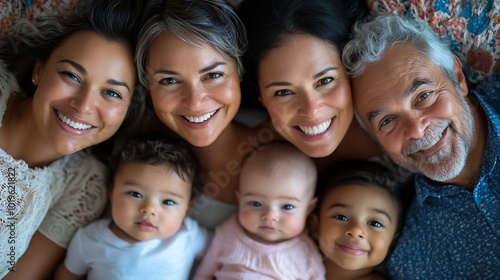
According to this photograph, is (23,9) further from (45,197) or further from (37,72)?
(45,197)

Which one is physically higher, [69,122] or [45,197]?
[69,122]

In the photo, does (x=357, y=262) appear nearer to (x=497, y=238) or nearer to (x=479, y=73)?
(x=497, y=238)

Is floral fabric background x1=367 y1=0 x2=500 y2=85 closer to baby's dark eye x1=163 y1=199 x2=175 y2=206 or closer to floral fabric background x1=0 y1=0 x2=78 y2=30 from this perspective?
baby's dark eye x1=163 y1=199 x2=175 y2=206

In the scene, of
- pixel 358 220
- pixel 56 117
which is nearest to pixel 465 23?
pixel 358 220

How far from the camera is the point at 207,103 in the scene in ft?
6.17

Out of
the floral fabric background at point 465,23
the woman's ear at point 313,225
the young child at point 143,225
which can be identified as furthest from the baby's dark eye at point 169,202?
the floral fabric background at point 465,23

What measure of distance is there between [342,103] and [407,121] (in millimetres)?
240

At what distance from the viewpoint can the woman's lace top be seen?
1937 millimetres

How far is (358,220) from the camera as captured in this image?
6.61ft

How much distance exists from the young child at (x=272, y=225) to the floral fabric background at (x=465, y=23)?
722 millimetres

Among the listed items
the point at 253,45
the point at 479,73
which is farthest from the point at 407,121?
the point at 253,45

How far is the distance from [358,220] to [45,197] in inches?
49.5

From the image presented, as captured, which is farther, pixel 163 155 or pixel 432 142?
pixel 163 155

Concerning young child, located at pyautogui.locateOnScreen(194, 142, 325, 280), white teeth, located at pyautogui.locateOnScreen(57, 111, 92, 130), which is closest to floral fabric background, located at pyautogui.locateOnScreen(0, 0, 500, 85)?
white teeth, located at pyautogui.locateOnScreen(57, 111, 92, 130)
